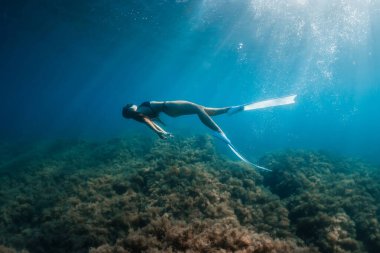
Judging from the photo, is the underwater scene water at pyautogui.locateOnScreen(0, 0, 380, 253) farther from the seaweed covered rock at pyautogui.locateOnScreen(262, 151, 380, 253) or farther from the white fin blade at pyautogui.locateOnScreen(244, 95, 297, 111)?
the white fin blade at pyautogui.locateOnScreen(244, 95, 297, 111)

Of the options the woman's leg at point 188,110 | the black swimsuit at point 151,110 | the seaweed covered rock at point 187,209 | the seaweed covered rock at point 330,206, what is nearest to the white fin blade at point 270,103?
the woman's leg at point 188,110

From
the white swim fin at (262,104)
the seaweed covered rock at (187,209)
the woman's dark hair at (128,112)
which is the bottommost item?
the seaweed covered rock at (187,209)

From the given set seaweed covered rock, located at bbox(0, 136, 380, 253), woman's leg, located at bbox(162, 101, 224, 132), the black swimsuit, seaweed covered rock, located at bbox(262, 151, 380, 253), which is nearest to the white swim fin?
woman's leg, located at bbox(162, 101, 224, 132)

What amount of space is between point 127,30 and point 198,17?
31.9ft

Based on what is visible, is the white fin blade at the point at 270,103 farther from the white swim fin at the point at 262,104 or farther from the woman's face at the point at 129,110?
the woman's face at the point at 129,110

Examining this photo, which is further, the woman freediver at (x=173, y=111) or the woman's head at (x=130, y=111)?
the woman's head at (x=130, y=111)

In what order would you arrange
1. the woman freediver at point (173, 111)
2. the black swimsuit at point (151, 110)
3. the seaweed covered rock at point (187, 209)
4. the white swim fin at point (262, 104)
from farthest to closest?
the white swim fin at point (262, 104) < the black swimsuit at point (151, 110) < the woman freediver at point (173, 111) < the seaweed covered rock at point (187, 209)

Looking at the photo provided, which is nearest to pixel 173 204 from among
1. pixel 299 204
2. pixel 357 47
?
pixel 299 204

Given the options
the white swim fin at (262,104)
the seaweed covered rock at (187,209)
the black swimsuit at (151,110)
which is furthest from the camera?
the white swim fin at (262,104)

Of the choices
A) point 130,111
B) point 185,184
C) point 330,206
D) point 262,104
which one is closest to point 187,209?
point 185,184

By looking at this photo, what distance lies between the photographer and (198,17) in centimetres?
2753

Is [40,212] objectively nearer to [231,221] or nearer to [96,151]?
[231,221]

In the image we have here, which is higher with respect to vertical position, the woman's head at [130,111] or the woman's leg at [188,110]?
the woman's leg at [188,110]

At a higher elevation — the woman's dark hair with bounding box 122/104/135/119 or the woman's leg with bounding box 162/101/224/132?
the woman's leg with bounding box 162/101/224/132
